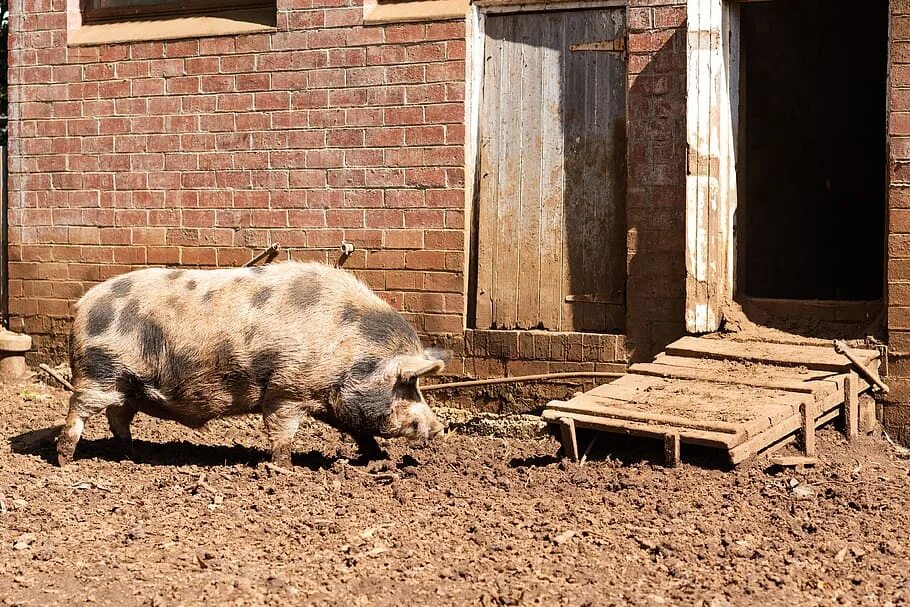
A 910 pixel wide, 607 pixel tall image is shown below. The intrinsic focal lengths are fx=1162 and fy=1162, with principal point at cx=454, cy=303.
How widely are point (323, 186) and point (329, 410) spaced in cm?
233

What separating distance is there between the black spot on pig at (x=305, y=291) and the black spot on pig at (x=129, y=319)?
2.77 feet

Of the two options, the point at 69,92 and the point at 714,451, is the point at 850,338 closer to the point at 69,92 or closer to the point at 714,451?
the point at 714,451

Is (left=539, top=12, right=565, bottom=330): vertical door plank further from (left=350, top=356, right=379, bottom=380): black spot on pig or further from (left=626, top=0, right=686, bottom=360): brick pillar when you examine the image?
(left=350, top=356, right=379, bottom=380): black spot on pig

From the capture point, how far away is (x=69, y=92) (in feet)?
28.5

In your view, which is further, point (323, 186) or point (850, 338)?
point (323, 186)

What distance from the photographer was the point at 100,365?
20.4 feet

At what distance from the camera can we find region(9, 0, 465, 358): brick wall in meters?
7.71

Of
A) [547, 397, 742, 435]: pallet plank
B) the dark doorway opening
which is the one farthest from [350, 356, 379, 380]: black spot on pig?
the dark doorway opening

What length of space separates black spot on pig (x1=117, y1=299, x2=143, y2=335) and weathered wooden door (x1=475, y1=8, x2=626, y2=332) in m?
2.43

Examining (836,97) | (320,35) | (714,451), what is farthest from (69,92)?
(836,97)

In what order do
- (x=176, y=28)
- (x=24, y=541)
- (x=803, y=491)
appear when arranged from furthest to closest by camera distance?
(x=176, y=28) → (x=803, y=491) → (x=24, y=541)

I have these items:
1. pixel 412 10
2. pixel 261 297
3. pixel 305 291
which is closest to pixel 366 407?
pixel 305 291

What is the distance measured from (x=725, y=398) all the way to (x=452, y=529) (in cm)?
186

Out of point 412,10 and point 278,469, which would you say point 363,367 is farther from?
point 412,10
